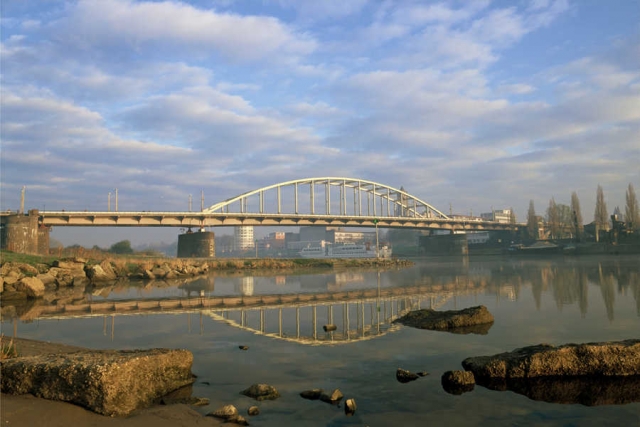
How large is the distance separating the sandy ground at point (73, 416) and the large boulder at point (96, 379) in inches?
5.1

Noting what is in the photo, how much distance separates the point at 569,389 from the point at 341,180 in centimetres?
10032

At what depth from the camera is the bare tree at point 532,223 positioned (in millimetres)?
116088

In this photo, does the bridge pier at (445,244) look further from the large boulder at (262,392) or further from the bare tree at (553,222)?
the large boulder at (262,392)

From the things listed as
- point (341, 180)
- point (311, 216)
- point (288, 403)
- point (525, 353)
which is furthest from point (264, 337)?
point (341, 180)

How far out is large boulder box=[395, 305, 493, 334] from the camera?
11.7 metres

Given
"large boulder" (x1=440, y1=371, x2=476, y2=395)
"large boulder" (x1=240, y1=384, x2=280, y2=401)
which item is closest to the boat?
"large boulder" (x1=440, y1=371, x2=476, y2=395)

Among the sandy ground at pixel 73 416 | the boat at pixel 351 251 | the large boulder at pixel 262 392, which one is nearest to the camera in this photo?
the sandy ground at pixel 73 416

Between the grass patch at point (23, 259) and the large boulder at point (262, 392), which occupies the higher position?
the grass patch at point (23, 259)

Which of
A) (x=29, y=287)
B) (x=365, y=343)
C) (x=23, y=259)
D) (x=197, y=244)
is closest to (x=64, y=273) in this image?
(x=23, y=259)

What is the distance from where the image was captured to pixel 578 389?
663 centimetres

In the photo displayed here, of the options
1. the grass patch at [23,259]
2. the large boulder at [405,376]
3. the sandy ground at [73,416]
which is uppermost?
the grass patch at [23,259]

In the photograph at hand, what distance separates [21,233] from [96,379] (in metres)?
54.9

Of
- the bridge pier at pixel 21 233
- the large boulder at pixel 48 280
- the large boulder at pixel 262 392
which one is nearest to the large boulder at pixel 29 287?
the large boulder at pixel 48 280

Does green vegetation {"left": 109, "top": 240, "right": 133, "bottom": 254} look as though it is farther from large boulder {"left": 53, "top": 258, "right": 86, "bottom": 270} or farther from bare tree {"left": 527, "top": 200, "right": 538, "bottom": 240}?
bare tree {"left": 527, "top": 200, "right": 538, "bottom": 240}
